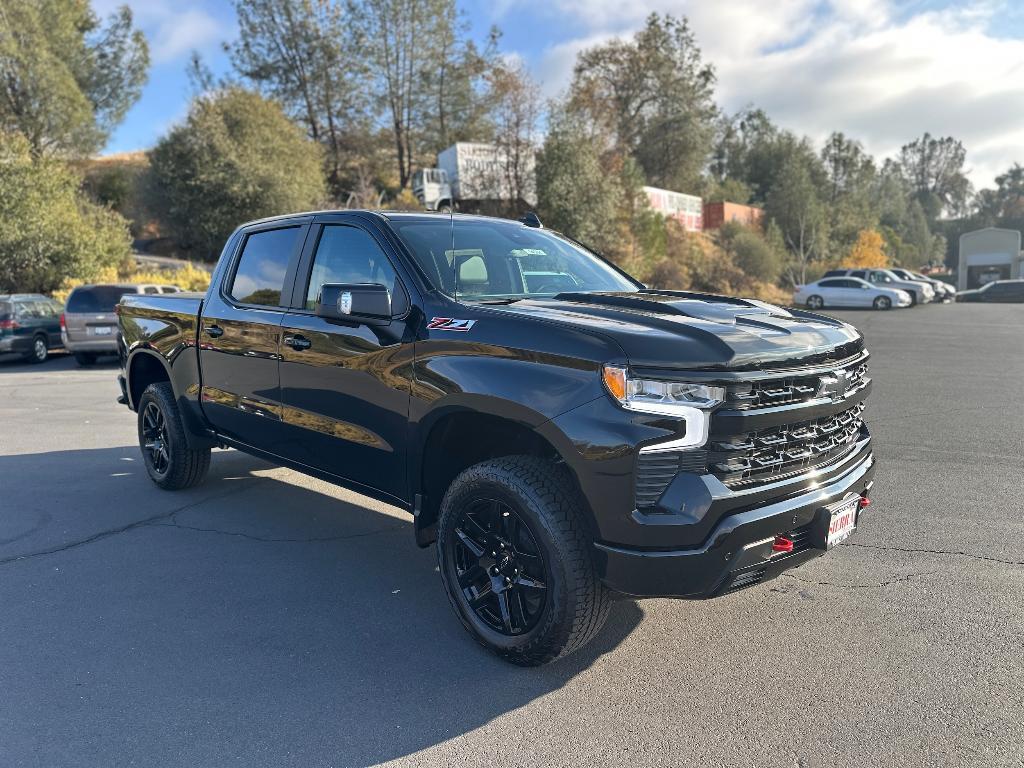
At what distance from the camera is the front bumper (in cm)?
275

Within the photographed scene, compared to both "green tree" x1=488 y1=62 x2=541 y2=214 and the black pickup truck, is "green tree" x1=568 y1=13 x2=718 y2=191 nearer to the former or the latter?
"green tree" x1=488 y1=62 x2=541 y2=214

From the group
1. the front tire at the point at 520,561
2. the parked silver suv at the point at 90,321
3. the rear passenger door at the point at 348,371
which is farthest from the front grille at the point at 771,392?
the parked silver suv at the point at 90,321

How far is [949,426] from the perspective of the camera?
7.87 metres

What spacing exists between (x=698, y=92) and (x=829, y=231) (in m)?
18.1

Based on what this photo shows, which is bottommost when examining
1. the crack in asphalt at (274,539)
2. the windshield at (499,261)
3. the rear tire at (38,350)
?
the crack in asphalt at (274,539)

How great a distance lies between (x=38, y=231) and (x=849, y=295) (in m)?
31.6

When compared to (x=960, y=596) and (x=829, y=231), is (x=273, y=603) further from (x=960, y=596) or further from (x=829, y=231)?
(x=829, y=231)

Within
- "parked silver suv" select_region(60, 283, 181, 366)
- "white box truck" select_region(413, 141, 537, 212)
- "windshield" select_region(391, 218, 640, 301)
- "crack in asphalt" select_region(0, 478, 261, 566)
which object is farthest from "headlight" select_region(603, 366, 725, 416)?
"white box truck" select_region(413, 141, 537, 212)

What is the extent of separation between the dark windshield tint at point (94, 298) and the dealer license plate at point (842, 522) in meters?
15.2

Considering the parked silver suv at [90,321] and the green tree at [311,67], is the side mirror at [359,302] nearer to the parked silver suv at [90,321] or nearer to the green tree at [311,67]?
the parked silver suv at [90,321]

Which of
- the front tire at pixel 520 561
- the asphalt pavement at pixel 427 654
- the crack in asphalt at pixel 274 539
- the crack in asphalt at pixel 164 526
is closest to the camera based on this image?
the asphalt pavement at pixel 427 654

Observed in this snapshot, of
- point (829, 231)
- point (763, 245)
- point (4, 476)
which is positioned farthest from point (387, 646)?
point (829, 231)

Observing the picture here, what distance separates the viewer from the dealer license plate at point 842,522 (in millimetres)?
3105

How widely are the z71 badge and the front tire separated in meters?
0.62
